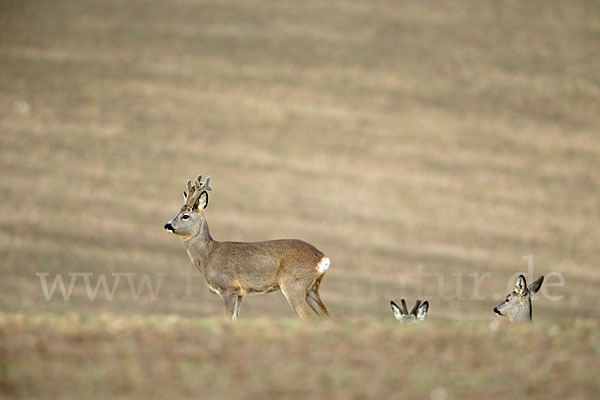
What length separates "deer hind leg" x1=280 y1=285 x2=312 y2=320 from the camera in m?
13.7

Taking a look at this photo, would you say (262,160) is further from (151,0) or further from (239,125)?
(151,0)

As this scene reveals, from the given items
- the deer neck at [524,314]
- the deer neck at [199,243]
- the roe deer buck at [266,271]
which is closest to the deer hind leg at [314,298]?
the roe deer buck at [266,271]

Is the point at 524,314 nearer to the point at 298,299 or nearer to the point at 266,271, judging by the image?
the point at 298,299

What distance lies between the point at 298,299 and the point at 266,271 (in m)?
0.57

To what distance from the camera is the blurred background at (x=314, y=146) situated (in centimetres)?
2952

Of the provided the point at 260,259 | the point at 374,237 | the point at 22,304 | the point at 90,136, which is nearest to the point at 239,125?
the point at 90,136

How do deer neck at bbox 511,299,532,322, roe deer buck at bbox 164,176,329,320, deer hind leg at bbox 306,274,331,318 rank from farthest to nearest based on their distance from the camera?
1. deer neck at bbox 511,299,532,322
2. deer hind leg at bbox 306,274,331,318
3. roe deer buck at bbox 164,176,329,320

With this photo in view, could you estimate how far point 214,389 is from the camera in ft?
28.3

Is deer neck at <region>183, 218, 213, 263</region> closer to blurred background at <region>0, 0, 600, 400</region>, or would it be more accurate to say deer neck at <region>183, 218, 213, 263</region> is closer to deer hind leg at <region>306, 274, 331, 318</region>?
deer hind leg at <region>306, 274, 331, 318</region>

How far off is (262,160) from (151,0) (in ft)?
37.8

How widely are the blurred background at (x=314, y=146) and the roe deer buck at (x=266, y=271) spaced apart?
7.63 m

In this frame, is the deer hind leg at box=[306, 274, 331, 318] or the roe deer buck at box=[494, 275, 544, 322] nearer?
the deer hind leg at box=[306, 274, 331, 318]

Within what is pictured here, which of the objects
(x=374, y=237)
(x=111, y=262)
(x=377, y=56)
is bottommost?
(x=111, y=262)

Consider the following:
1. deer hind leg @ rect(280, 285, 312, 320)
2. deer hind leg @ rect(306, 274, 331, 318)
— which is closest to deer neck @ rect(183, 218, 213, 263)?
deer hind leg @ rect(280, 285, 312, 320)
